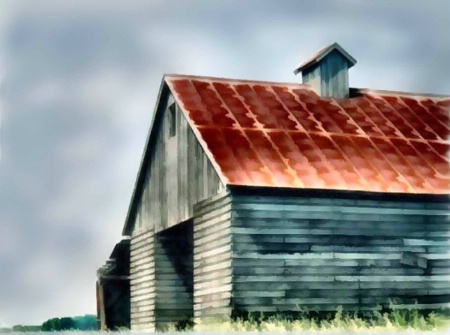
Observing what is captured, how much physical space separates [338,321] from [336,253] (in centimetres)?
168

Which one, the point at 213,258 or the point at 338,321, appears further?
the point at 213,258

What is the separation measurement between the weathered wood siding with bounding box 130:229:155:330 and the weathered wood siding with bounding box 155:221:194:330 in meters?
0.24

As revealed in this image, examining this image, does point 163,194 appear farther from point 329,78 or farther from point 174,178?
point 329,78

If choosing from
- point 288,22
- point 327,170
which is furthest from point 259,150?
point 288,22

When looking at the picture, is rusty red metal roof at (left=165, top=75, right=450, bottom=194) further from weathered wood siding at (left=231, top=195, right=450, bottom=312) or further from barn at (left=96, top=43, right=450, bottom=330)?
weathered wood siding at (left=231, top=195, right=450, bottom=312)

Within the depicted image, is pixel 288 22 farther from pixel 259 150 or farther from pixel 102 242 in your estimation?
pixel 102 242

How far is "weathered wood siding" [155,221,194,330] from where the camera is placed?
24.0 metres

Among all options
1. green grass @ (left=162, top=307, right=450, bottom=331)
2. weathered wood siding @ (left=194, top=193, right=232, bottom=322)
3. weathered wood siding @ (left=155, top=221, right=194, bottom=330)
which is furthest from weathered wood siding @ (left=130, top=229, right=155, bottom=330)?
green grass @ (left=162, top=307, right=450, bottom=331)

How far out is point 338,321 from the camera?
59.4ft

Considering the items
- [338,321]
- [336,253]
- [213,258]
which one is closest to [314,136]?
[336,253]

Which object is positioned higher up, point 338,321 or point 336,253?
point 336,253

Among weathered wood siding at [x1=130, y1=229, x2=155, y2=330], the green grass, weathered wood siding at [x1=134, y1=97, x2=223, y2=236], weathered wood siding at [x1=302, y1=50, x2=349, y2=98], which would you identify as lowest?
the green grass

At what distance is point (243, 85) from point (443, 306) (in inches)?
280

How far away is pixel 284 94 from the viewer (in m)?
22.2
